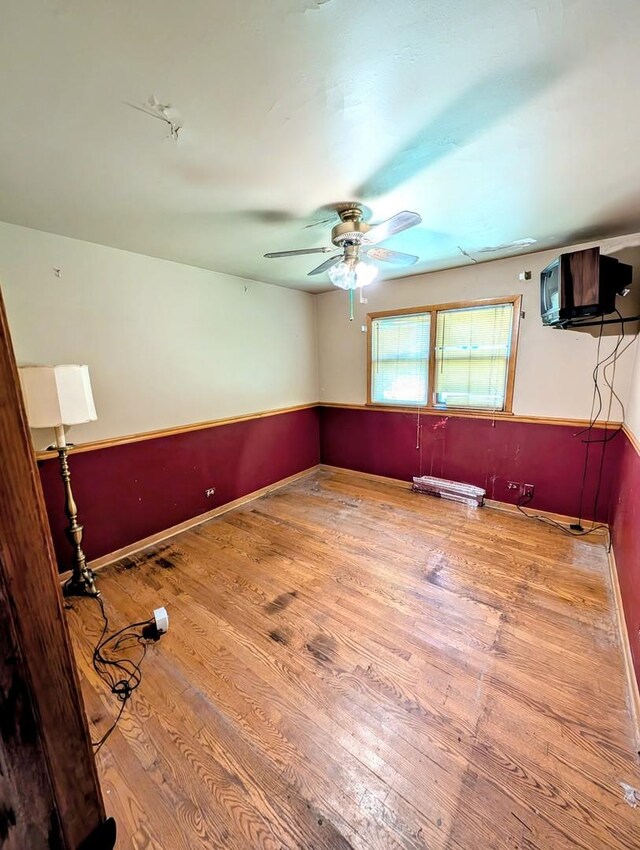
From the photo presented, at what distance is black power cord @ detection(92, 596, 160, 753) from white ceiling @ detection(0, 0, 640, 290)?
7.67 ft

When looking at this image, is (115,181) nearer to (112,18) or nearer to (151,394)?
(112,18)

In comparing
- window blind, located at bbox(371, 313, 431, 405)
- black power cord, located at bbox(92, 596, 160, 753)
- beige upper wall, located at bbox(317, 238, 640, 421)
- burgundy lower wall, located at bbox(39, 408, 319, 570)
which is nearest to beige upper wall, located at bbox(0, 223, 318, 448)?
burgundy lower wall, located at bbox(39, 408, 319, 570)

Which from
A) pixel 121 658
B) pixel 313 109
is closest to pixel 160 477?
pixel 121 658

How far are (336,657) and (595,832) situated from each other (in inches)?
40.8

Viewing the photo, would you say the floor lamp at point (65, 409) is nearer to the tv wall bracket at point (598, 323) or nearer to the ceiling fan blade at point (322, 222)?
the ceiling fan blade at point (322, 222)

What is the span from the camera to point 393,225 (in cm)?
161

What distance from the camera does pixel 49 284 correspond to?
2.16 m

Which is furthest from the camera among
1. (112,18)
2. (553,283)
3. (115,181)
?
(553,283)

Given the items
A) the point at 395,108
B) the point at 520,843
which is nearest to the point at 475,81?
the point at 395,108

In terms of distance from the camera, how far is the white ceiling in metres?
0.85

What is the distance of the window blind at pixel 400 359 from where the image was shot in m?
3.60

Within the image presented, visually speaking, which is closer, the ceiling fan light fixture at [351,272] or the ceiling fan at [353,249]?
the ceiling fan at [353,249]

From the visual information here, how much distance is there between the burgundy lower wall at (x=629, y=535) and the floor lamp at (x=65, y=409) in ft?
10.2

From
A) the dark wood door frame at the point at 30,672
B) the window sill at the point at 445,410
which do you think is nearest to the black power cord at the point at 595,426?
the window sill at the point at 445,410
